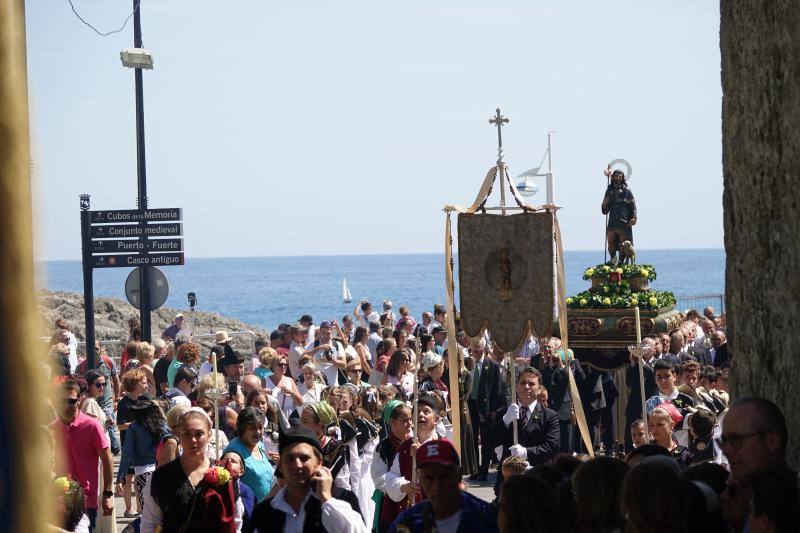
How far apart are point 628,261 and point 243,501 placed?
420 inches

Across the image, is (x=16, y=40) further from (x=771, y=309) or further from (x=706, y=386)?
(x=706, y=386)

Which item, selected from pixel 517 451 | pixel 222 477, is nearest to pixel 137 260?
pixel 517 451

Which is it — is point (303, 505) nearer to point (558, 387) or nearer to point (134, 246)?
point (558, 387)

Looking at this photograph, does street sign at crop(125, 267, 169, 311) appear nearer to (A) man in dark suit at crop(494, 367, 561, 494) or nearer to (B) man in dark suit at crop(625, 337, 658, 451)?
(B) man in dark suit at crop(625, 337, 658, 451)

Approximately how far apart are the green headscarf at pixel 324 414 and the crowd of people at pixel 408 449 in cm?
1

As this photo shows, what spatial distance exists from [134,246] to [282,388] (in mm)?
7679

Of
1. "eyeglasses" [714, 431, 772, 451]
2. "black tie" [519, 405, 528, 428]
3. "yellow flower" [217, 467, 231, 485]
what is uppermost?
"eyeglasses" [714, 431, 772, 451]

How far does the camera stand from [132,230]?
725 inches

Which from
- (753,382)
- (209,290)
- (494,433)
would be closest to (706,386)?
(494,433)

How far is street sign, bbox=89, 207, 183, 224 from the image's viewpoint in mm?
18391

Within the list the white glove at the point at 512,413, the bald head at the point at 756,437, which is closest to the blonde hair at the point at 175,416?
the bald head at the point at 756,437

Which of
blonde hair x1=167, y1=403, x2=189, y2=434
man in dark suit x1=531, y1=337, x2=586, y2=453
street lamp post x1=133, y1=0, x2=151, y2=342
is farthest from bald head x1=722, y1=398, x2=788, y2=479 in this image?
street lamp post x1=133, y1=0, x2=151, y2=342

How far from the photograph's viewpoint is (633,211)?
16.3m

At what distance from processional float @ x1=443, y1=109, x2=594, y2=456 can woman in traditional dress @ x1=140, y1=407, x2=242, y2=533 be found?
18.9 feet
